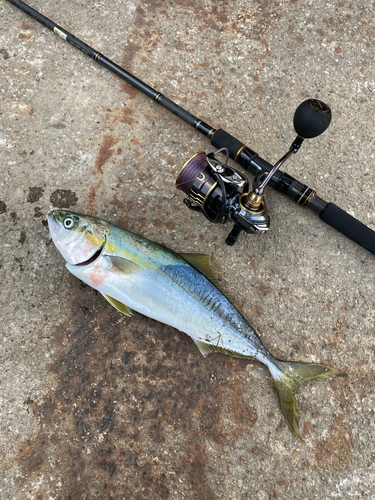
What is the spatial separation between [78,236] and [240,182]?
110cm

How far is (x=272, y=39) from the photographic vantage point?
3066 mm

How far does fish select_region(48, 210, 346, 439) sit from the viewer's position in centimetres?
214

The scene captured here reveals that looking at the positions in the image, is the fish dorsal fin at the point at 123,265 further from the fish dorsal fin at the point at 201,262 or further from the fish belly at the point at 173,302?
the fish dorsal fin at the point at 201,262

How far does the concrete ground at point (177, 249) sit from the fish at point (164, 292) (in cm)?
15

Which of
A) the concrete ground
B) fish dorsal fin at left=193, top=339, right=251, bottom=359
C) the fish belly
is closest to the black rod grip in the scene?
the concrete ground

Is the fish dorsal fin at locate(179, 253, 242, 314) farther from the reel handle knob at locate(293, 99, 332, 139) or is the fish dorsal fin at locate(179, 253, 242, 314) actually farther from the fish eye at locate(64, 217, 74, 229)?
the reel handle knob at locate(293, 99, 332, 139)

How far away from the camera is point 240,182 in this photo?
209 cm

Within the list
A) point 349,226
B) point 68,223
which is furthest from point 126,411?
point 349,226

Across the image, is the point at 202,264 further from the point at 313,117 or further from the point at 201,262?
the point at 313,117

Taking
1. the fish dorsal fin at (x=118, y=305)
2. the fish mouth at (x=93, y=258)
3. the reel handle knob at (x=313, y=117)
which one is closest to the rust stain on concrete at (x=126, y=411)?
the fish dorsal fin at (x=118, y=305)

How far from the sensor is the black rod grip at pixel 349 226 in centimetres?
243

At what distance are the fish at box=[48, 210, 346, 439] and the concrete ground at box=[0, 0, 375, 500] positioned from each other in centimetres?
15

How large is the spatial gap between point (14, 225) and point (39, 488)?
180 cm

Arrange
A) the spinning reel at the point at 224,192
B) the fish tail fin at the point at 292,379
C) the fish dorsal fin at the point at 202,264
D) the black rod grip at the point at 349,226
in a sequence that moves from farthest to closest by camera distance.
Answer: the black rod grip at the point at 349,226
the fish dorsal fin at the point at 202,264
the fish tail fin at the point at 292,379
the spinning reel at the point at 224,192
